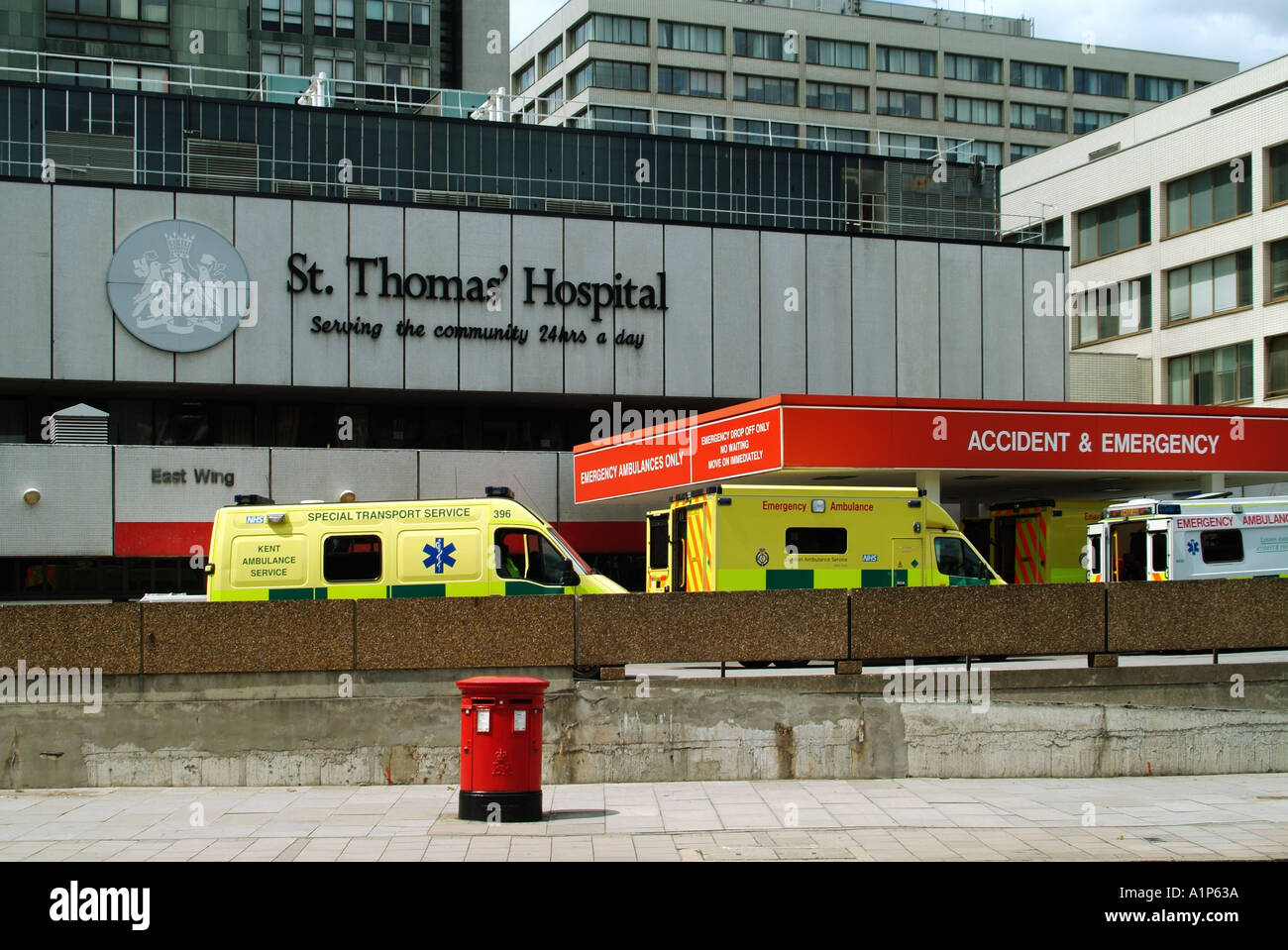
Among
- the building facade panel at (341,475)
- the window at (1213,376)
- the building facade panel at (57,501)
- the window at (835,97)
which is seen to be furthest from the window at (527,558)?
the window at (835,97)

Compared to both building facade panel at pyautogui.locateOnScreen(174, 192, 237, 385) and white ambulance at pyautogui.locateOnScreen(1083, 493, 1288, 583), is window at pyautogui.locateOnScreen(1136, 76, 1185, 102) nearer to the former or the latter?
white ambulance at pyautogui.locateOnScreen(1083, 493, 1288, 583)

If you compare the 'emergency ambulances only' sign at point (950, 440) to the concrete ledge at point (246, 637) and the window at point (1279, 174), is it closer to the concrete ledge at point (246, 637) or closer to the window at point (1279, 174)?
the concrete ledge at point (246, 637)

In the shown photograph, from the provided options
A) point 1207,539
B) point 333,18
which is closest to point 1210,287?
point 1207,539

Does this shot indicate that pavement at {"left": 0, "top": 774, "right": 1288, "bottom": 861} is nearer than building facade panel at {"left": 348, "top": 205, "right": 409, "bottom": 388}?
Yes

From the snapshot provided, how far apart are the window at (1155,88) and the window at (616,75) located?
34.4 meters

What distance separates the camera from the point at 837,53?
81.6 metres

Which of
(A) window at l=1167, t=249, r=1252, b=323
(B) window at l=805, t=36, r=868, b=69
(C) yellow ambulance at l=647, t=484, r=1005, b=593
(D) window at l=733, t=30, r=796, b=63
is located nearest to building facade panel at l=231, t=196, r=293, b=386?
(C) yellow ambulance at l=647, t=484, r=1005, b=593

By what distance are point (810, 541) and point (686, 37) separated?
64.9 metres

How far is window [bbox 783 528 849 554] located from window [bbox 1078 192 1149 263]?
1423 inches

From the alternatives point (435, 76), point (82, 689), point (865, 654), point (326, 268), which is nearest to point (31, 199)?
point (326, 268)

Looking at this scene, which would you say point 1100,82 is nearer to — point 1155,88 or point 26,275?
point 1155,88

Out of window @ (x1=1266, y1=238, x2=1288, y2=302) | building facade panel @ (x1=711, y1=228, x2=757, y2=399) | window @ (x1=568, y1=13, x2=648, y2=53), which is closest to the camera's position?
building facade panel @ (x1=711, y1=228, x2=757, y2=399)

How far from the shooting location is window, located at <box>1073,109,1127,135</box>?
8694 cm

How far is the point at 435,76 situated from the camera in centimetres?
6988
